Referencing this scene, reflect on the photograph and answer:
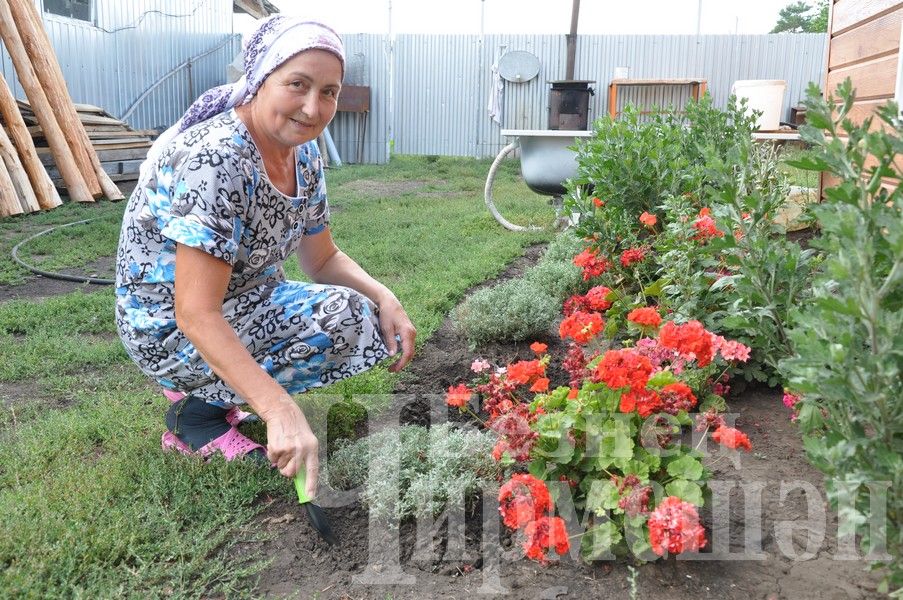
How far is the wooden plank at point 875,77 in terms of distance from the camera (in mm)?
3621

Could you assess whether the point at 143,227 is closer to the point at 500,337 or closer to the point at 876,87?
the point at 500,337

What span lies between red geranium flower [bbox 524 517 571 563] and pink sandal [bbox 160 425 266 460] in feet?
3.47

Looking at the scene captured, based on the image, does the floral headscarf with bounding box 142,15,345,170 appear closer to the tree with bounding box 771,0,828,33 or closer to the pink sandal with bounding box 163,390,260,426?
the pink sandal with bounding box 163,390,260,426

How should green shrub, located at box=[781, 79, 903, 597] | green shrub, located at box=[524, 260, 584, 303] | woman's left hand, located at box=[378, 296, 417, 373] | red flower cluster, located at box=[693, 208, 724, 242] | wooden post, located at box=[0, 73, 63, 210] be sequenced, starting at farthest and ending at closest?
wooden post, located at box=[0, 73, 63, 210] → green shrub, located at box=[524, 260, 584, 303] → red flower cluster, located at box=[693, 208, 724, 242] → woman's left hand, located at box=[378, 296, 417, 373] → green shrub, located at box=[781, 79, 903, 597]

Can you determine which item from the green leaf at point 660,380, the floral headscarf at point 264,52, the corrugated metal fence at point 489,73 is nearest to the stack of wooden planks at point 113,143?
the corrugated metal fence at point 489,73

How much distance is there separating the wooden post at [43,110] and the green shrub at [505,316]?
5.29 meters

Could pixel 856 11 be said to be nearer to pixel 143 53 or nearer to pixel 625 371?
pixel 625 371

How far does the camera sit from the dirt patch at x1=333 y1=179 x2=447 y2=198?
388 inches

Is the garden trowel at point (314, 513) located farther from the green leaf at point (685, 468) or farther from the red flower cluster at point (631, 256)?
the red flower cluster at point (631, 256)

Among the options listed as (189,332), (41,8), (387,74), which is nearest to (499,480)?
(189,332)

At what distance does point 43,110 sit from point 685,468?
731 centimetres

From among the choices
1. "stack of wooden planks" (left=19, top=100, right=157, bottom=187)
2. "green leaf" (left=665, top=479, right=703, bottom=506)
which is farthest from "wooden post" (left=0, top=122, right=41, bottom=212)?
"green leaf" (left=665, top=479, right=703, bottom=506)

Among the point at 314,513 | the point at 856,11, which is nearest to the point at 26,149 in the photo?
the point at 314,513

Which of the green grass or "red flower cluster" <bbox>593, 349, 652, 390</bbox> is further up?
"red flower cluster" <bbox>593, 349, 652, 390</bbox>
